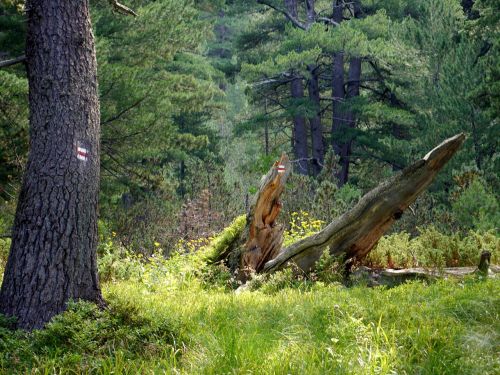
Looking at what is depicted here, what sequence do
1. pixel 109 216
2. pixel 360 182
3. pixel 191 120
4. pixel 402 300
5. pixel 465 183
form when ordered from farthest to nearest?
pixel 191 120
pixel 360 182
pixel 109 216
pixel 465 183
pixel 402 300

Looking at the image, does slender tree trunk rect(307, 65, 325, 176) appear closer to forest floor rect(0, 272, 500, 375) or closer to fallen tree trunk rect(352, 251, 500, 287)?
fallen tree trunk rect(352, 251, 500, 287)

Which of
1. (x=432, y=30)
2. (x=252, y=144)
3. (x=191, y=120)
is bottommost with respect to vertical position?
(x=252, y=144)

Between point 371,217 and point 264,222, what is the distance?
1703mm

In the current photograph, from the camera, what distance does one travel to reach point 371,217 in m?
7.47

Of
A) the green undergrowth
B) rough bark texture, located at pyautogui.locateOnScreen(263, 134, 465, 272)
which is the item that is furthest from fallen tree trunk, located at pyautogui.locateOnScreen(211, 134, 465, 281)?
the green undergrowth

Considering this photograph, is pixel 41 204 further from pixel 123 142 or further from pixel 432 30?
pixel 432 30

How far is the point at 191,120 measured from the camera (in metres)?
24.0

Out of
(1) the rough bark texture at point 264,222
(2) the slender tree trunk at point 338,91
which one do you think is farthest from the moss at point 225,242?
(2) the slender tree trunk at point 338,91

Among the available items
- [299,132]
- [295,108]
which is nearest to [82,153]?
[295,108]

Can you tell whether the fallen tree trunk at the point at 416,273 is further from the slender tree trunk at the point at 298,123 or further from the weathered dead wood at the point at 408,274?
the slender tree trunk at the point at 298,123

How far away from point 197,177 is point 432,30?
27.0 ft

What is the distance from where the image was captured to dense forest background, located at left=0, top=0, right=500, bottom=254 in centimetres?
1044

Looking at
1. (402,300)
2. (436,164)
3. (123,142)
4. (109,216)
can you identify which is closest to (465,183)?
(436,164)

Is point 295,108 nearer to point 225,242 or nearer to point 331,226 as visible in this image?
point 225,242
